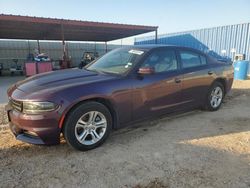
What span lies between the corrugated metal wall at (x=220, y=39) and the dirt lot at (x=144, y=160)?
9096mm

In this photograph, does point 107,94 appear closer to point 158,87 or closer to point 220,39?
point 158,87

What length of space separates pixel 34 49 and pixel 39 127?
22411 mm

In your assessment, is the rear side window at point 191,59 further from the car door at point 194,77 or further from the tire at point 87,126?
the tire at point 87,126

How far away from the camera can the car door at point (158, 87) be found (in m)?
3.63

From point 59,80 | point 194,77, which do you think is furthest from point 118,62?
point 194,77

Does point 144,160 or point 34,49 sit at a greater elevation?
point 34,49

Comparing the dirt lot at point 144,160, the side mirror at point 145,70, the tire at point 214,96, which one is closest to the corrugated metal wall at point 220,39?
the tire at point 214,96

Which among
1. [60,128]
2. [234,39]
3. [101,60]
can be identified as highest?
[234,39]

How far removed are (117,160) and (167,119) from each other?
1983 millimetres

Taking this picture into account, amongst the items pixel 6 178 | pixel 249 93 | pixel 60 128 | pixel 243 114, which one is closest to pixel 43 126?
pixel 60 128

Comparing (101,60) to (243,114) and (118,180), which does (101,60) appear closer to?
(118,180)

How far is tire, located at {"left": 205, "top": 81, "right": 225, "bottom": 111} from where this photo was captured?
500 cm

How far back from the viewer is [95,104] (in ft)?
10.4

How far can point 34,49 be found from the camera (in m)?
22.9
